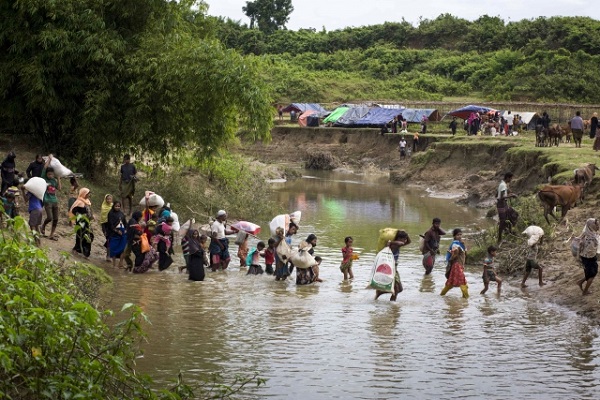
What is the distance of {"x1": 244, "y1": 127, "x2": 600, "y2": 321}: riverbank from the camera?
16.7 meters

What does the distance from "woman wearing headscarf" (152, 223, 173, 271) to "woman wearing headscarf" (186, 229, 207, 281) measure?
2.29 feet

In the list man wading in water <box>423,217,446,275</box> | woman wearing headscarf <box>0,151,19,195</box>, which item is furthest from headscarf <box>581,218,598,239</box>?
woman wearing headscarf <box>0,151,19,195</box>

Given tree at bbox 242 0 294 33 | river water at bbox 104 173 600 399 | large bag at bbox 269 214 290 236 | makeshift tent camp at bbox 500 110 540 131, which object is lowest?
river water at bbox 104 173 600 399

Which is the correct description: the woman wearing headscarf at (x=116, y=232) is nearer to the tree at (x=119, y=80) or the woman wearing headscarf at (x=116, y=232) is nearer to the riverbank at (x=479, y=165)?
the tree at (x=119, y=80)

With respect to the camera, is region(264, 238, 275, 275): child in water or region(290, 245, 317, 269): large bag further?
region(264, 238, 275, 275): child in water

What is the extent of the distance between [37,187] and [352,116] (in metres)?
39.1

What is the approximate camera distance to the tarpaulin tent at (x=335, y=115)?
55219mm

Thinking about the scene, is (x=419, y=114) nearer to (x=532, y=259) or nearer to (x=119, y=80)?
(x=119, y=80)

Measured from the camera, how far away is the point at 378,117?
52969mm

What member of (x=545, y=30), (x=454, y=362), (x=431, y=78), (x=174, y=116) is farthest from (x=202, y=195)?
(x=545, y=30)

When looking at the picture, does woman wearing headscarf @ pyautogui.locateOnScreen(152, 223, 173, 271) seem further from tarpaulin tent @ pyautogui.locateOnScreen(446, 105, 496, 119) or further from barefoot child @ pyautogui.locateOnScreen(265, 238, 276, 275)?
tarpaulin tent @ pyautogui.locateOnScreen(446, 105, 496, 119)

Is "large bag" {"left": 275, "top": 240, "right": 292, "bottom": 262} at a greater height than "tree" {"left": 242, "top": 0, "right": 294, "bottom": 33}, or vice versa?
"tree" {"left": 242, "top": 0, "right": 294, "bottom": 33}

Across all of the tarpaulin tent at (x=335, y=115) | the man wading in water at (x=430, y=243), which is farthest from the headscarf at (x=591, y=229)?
the tarpaulin tent at (x=335, y=115)

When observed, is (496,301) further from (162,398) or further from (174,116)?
(174,116)
